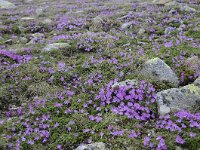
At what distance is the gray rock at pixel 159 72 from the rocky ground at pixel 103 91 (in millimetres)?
27

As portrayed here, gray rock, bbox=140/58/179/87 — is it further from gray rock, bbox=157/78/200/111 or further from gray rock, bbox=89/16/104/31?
gray rock, bbox=89/16/104/31

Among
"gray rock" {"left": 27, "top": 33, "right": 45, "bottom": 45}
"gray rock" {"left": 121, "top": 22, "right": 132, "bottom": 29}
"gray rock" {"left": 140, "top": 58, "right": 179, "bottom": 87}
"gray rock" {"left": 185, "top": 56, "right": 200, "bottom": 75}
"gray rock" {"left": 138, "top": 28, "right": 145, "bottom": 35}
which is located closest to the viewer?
"gray rock" {"left": 140, "top": 58, "right": 179, "bottom": 87}

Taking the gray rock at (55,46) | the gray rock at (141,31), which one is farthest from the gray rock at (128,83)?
the gray rock at (141,31)

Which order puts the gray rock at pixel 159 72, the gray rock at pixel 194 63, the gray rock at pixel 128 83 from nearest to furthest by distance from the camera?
the gray rock at pixel 128 83
the gray rock at pixel 159 72
the gray rock at pixel 194 63

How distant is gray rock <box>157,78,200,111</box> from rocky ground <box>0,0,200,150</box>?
23 mm

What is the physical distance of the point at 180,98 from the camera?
6.91m

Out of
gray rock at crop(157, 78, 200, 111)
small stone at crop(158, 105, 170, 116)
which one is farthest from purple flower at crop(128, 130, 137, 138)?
gray rock at crop(157, 78, 200, 111)

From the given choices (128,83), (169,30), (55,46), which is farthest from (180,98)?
(169,30)

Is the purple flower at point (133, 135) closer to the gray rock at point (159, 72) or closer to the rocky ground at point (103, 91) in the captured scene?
the rocky ground at point (103, 91)

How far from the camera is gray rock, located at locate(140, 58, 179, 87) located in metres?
7.93

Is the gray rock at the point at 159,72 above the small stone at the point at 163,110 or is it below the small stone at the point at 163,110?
above

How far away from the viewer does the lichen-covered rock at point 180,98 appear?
269 inches

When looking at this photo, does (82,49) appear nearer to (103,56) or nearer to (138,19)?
(103,56)

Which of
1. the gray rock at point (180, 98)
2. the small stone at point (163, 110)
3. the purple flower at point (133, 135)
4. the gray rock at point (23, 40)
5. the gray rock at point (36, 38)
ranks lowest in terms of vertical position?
the purple flower at point (133, 135)
